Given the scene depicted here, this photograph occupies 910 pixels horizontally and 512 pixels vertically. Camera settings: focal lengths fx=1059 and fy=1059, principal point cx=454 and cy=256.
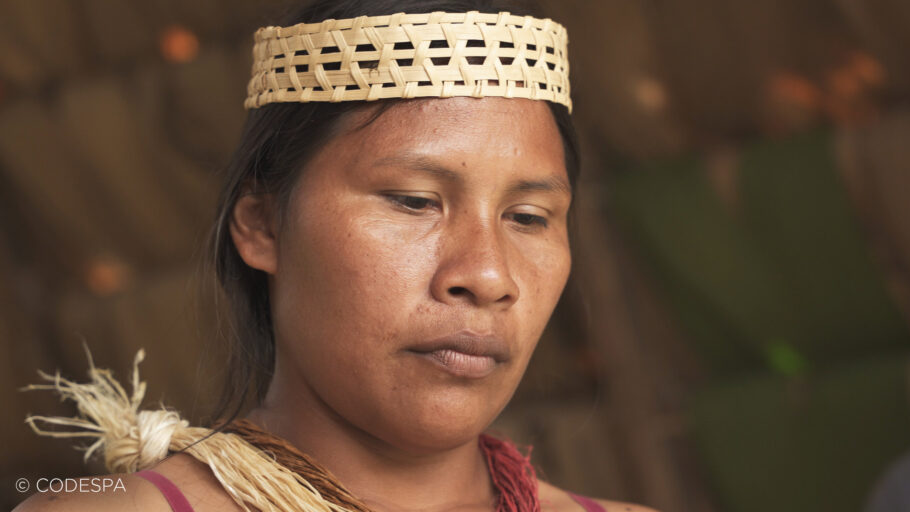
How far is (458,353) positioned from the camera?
134 cm

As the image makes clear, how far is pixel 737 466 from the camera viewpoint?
124 inches

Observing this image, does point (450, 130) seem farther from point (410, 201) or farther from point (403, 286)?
point (403, 286)

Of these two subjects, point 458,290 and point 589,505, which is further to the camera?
point 589,505

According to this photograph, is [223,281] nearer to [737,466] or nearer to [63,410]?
[737,466]

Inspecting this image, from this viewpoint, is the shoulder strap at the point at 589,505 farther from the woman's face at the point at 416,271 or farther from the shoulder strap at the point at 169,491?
the shoulder strap at the point at 169,491

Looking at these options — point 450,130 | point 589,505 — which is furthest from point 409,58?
point 589,505

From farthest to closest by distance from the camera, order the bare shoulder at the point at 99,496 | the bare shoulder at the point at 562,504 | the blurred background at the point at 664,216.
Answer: the blurred background at the point at 664,216
the bare shoulder at the point at 562,504
the bare shoulder at the point at 99,496

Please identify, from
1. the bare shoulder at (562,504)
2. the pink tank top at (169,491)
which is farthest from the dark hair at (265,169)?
the bare shoulder at (562,504)

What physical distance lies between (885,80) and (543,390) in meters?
1.49

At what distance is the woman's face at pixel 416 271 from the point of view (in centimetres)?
133

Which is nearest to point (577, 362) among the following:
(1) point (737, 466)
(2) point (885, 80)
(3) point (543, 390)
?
(3) point (543, 390)

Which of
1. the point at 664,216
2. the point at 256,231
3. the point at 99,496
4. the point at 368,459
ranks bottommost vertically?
the point at 99,496

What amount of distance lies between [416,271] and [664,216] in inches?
79.4

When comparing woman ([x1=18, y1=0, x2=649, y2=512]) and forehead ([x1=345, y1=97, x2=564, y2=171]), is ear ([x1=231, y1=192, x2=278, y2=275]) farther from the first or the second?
forehead ([x1=345, y1=97, x2=564, y2=171])
